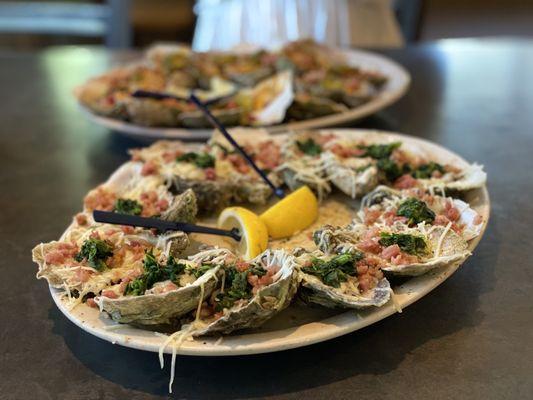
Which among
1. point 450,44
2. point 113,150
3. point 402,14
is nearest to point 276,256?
point 113,150

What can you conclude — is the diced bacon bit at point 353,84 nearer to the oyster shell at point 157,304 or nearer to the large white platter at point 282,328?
the large white platter at point 282,328

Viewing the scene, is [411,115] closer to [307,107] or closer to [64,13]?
[307,107]

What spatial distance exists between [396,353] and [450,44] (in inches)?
100

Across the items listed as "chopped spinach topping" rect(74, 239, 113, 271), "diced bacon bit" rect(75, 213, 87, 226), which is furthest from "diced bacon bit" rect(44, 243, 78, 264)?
"diced bacon bit" rect(75, 213, 87, 226)

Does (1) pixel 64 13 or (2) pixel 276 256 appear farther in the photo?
(1) pixel 64 13

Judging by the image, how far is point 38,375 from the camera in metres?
1.14

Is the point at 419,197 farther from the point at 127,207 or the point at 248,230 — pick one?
the point at 127,207

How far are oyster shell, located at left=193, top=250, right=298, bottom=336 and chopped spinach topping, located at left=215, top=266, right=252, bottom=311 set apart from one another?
0.02m

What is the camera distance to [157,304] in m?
1.06

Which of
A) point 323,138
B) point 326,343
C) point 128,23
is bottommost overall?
point 128,23

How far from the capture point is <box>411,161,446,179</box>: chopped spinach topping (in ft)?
5.14

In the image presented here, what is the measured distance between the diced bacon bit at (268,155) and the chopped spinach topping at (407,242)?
21.6 inches

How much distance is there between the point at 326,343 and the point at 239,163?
0.67 m

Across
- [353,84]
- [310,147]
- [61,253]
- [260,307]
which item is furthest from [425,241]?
[353,84]
